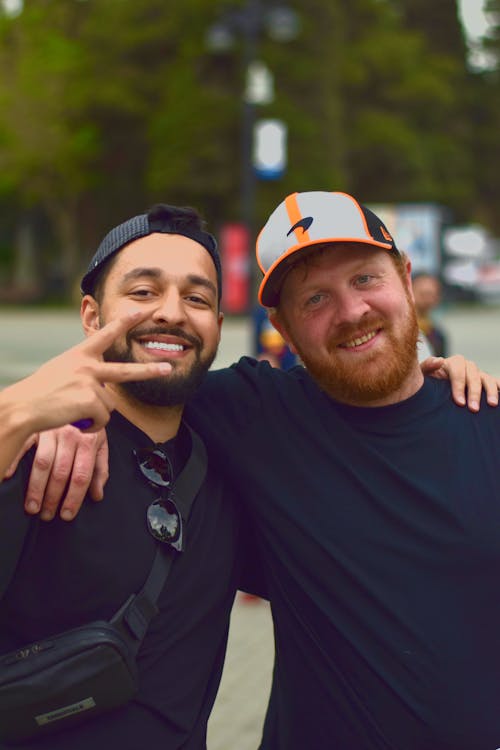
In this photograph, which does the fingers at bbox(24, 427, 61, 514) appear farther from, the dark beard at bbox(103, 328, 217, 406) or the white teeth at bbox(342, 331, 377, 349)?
the white teeth at bbox(342, 331, 377, 349)

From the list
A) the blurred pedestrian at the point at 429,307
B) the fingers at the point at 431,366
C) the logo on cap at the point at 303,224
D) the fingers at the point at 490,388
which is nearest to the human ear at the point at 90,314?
the logo on cap at the point at 303,224

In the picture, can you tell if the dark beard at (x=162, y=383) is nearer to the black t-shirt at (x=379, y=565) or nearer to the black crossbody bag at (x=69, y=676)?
the black t-shirt at (x=379, y=565)

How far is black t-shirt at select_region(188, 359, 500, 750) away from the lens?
84.2 inches

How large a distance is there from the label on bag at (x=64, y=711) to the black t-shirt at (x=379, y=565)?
59cm

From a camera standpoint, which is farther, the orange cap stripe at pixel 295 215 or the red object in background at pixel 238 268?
the red object in background at pixel 238 268

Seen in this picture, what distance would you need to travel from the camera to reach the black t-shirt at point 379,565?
2.14 m

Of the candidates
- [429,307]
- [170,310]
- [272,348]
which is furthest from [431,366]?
[429,307]

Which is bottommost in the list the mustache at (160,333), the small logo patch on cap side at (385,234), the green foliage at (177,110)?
the mustache at (160,333)

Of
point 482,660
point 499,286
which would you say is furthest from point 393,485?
point 499,286

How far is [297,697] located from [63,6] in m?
44.9

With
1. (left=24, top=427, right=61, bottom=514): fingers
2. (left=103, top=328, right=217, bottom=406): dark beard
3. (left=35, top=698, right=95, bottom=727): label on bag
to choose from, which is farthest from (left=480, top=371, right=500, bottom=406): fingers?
(left=35, top=698, right=95, bottom=727): label on bag

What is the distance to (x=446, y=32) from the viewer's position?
5906cm

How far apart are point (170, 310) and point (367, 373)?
1.62ft

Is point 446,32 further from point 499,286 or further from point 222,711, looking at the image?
point 222,711
